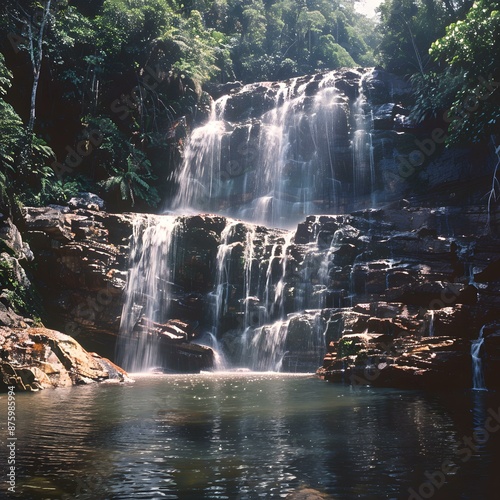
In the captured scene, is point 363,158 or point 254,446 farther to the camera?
point 363,158

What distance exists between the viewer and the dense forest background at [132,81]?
2161cm

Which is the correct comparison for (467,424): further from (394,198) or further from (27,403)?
(394,198)

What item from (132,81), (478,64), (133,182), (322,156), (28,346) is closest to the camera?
(28,346)

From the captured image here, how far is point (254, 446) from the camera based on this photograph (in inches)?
258

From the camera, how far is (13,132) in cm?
2181

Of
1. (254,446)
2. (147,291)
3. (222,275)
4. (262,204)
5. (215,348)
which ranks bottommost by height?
(254,446)

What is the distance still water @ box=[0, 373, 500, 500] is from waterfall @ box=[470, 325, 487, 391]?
1.37 meters

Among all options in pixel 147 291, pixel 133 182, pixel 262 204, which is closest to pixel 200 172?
pixel 262 204

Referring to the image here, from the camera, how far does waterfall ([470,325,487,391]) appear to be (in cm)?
1259

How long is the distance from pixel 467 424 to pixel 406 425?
937 mm

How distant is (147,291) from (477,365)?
1353 cm

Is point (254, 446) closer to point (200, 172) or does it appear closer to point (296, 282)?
point (296, 282)

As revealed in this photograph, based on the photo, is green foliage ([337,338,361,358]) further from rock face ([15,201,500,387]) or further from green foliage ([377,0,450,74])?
green foliage ([377,0,450,74])

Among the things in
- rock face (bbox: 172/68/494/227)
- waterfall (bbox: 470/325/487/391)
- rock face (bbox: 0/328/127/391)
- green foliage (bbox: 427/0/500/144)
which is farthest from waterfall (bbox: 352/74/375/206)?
rock face (bbox: 0/328/127/391)
